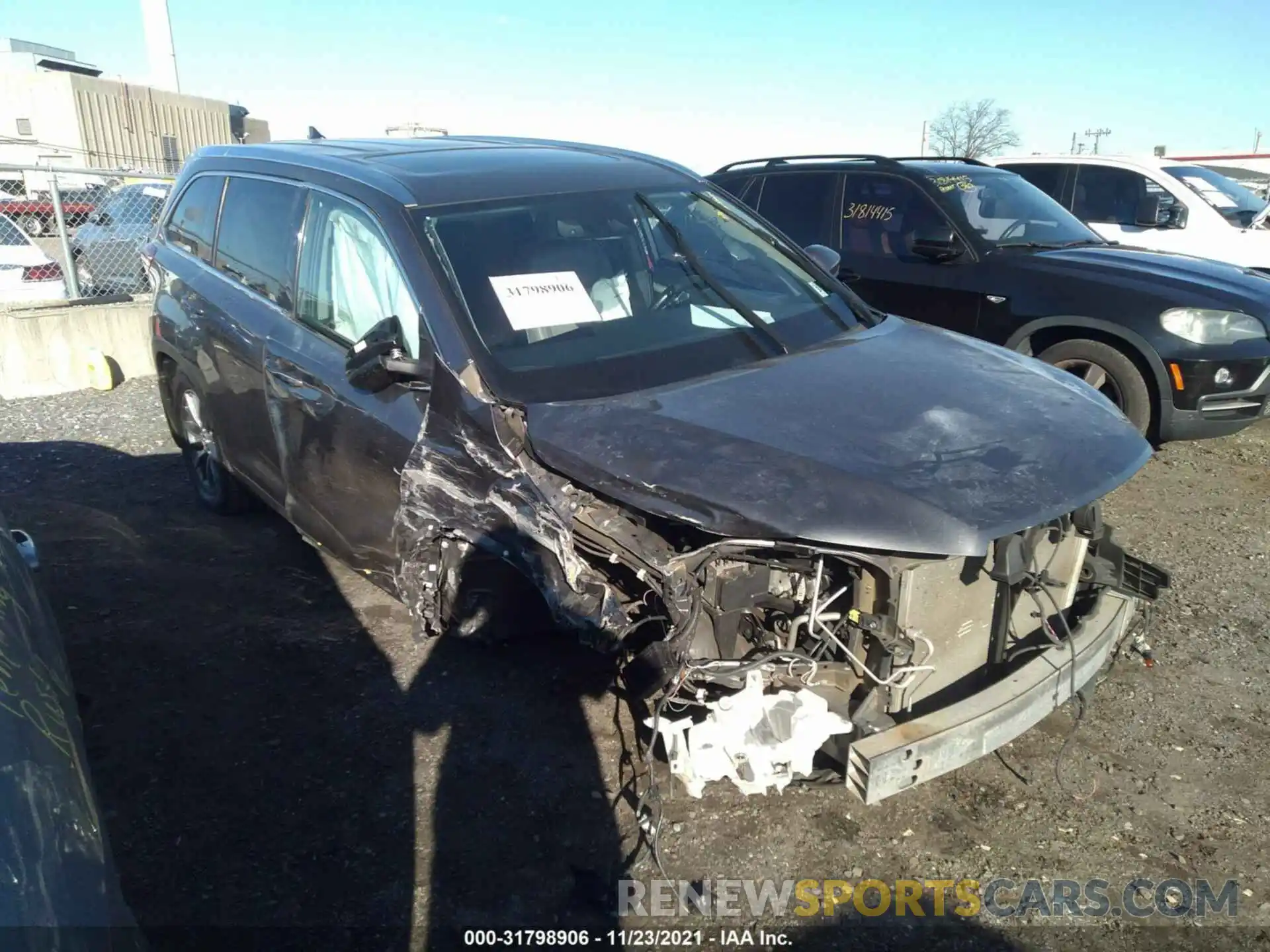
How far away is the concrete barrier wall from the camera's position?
8.26 metres

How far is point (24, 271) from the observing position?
9078 mm

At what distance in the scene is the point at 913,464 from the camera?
248 cm

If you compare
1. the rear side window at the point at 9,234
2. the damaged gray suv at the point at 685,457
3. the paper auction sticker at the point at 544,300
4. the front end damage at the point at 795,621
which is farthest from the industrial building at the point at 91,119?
the front end damage at the point at 795,621

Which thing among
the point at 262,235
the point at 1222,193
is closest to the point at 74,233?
the point at 262,235

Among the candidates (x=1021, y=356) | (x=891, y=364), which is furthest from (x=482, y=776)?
(x=1021, y=356)

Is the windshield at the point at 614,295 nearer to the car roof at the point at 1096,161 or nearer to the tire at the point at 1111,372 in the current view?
the tire at the point at 1111,372

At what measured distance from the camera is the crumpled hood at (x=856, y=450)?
7.72ft

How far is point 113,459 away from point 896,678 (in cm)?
583

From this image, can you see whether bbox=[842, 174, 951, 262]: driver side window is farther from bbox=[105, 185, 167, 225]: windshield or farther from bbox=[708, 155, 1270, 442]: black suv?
bbox=[105, 185, 167, 225]: windshield

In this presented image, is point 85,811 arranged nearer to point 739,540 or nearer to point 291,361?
point 739,540

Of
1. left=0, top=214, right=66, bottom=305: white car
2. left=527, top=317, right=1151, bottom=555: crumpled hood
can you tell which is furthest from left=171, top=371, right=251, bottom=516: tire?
left=0, top=214, right=66, bottom=305: white car

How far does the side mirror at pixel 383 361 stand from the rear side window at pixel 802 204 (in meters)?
4.49

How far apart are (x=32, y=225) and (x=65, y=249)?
1.38 metres

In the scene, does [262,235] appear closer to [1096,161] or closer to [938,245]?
[938,245]
